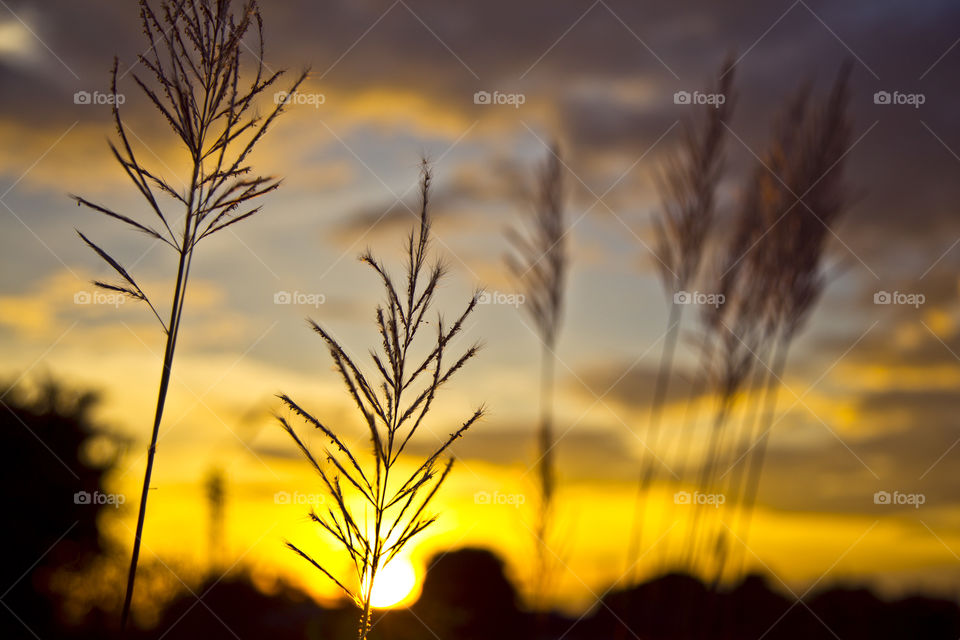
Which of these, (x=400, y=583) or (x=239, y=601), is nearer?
(x=400, y=583)

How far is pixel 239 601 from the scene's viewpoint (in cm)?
841

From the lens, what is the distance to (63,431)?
30.4ft

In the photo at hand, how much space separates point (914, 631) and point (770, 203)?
4.56m

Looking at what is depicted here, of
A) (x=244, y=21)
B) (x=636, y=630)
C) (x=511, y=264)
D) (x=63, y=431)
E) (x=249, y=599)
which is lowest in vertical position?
(x=249, y=599)

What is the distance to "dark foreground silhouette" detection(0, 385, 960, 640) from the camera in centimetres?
598

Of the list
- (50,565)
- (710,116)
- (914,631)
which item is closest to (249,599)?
(50,565)

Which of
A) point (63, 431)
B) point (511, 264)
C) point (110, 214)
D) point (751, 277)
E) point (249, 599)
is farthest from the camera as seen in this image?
point (63, 431)

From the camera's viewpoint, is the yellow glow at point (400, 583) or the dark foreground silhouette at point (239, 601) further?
the dark foreground silhouette at point (239, 601)

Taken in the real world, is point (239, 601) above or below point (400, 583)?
below

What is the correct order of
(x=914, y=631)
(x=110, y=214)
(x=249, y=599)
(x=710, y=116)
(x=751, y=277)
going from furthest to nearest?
(x=249, y=599) → (x=914, y=631) → (x=751, y=277) → (x=710, y=116) → (x=110, y=214)

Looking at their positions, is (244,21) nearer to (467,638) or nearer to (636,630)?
(636,630)

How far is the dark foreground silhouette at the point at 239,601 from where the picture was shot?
598 cm

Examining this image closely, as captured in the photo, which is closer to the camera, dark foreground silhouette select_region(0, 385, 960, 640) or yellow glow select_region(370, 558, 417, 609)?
yellow glow select_region(370, 558, 417, 609)

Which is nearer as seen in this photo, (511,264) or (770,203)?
(511,264)
